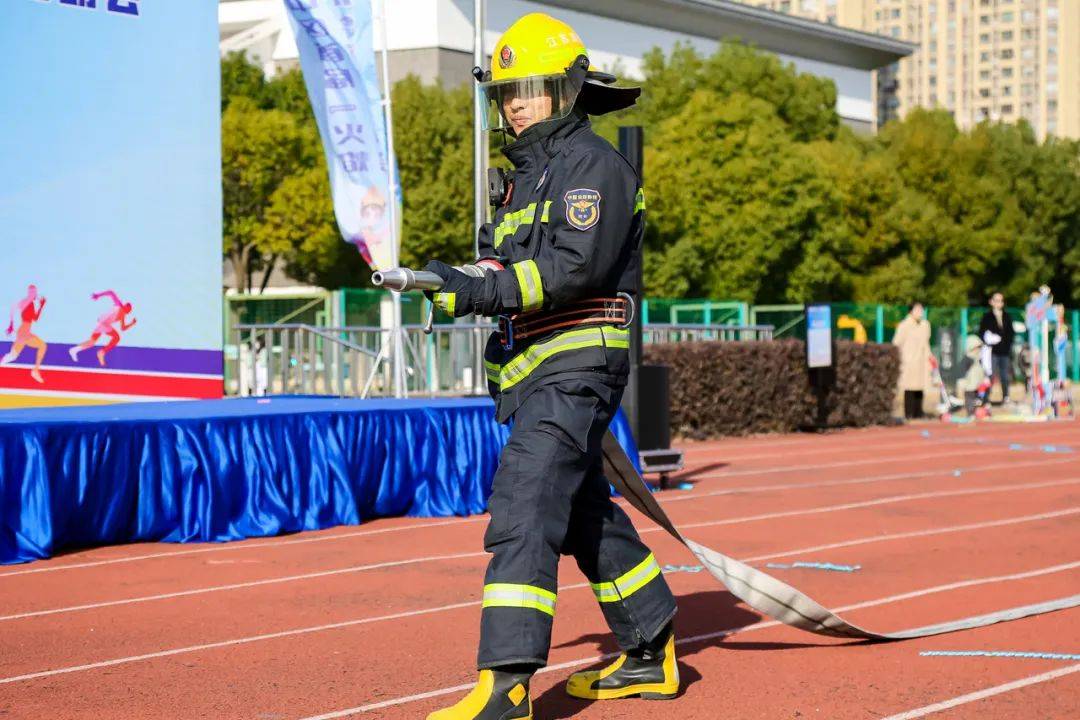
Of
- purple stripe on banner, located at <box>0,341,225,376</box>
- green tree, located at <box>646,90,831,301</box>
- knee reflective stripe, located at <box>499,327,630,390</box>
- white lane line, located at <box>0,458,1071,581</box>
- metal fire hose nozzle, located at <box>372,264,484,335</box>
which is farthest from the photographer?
green tree, located at <box>646,90,831,301</box>

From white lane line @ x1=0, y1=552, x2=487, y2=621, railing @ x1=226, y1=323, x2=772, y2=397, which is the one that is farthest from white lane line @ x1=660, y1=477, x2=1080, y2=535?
railing @ x1=226, y1=323, x2=772, y2=397

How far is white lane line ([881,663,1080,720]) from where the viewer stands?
467cm

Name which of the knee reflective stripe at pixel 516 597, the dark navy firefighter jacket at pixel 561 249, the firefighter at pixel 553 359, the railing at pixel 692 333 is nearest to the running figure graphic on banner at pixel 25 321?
the firefighter at pixel 553 359

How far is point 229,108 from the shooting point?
131ft

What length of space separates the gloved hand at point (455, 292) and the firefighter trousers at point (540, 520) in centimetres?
39

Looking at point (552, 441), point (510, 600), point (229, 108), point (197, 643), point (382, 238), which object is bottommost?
point (197, 643)

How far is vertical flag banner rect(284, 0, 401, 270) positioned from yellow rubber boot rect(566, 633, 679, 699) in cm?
819

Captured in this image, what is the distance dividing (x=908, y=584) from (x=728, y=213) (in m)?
34.1

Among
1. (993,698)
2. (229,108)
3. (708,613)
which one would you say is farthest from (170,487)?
(229,108)

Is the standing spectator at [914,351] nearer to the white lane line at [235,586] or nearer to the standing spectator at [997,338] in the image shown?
the standing spectator at [997,338]

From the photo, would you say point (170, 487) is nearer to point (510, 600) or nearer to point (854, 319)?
point (510, 600)

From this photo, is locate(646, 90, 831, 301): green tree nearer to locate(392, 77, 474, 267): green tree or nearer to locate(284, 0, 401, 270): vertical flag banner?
locate(392, 77, 474, 267): green tree

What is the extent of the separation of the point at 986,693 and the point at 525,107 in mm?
2502

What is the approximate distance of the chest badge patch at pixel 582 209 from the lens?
14.3ft
